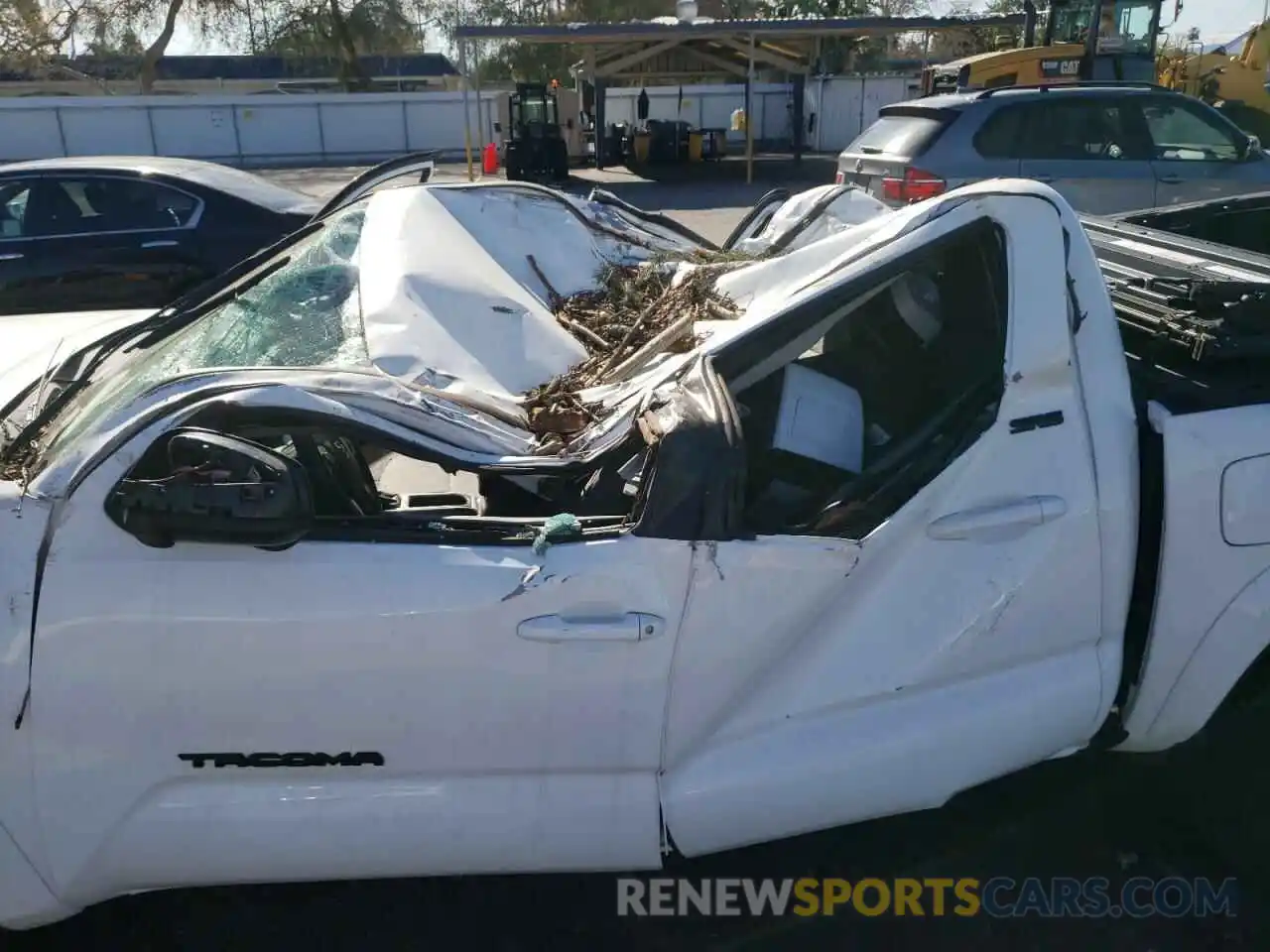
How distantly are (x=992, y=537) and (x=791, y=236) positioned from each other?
64.7 inches

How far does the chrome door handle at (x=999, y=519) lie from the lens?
2043mm

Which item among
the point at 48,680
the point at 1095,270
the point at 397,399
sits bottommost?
the point at 48,680

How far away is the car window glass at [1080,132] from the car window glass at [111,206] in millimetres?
6649

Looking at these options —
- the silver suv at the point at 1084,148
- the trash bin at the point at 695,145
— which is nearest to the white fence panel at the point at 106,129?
the trash bin at the point at 695,145

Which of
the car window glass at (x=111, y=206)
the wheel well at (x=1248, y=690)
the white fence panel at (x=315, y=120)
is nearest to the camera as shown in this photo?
the wheel well at (x=1248, y=690)

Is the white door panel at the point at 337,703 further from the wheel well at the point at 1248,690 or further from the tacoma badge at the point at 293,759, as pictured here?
the wheel well at the point at 1248,690

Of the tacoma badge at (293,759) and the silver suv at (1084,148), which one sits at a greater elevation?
the silver suv at (1084,148)

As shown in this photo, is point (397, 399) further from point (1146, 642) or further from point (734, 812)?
point (1146, 642)

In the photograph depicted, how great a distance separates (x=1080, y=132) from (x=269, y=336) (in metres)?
8.05

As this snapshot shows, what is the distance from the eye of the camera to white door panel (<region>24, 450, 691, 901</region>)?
1853mm

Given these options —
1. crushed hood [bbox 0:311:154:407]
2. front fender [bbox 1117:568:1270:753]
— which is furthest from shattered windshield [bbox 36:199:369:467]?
front fender [bbox 1117:568:1270:753]

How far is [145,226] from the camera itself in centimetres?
623

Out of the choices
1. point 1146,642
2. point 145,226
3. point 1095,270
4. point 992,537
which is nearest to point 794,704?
point 992,537

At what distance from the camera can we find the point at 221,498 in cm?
174
